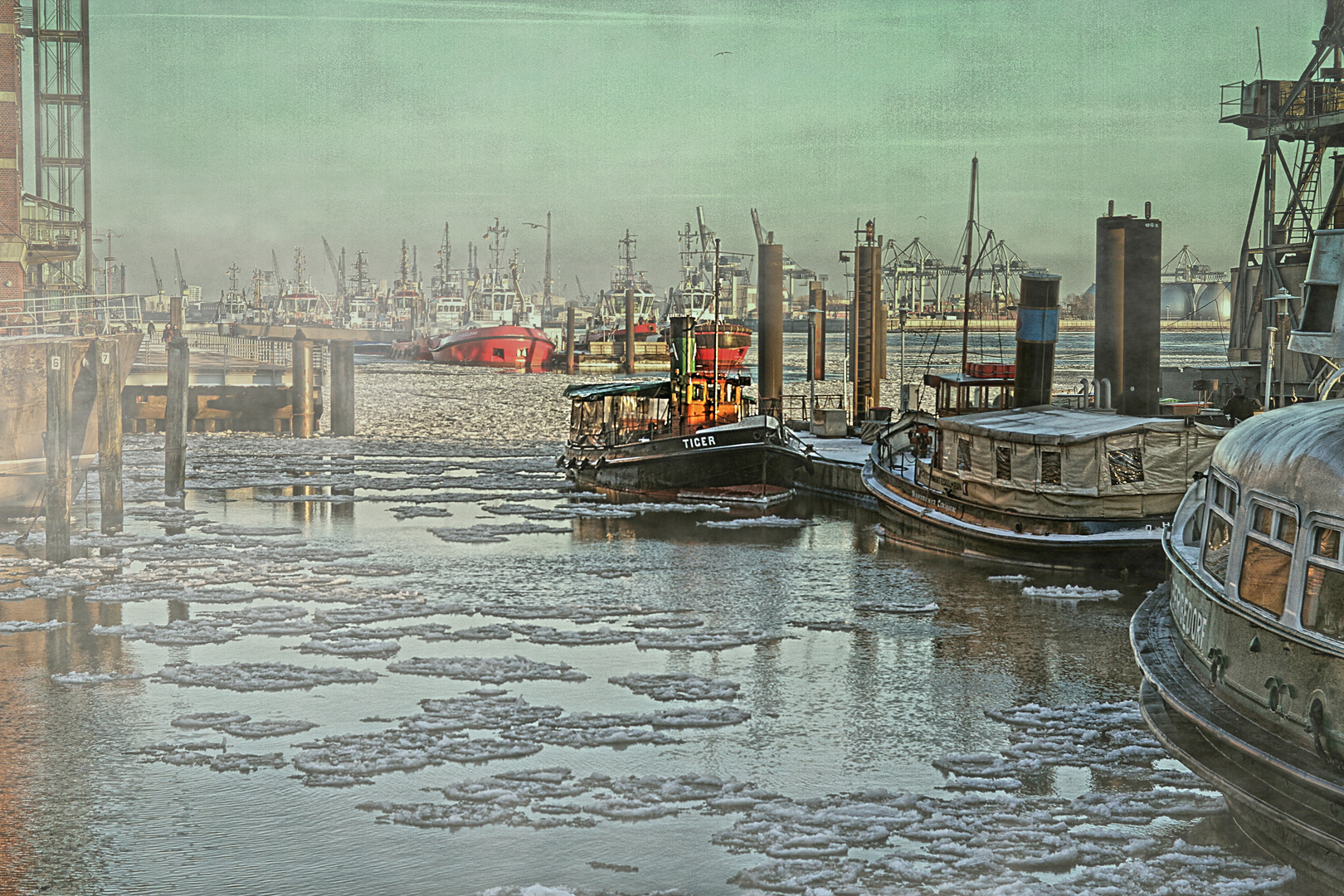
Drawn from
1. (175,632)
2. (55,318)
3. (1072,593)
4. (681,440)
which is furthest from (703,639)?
(55,318)

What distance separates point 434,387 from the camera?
9994 cm

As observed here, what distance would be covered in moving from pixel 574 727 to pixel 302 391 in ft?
144

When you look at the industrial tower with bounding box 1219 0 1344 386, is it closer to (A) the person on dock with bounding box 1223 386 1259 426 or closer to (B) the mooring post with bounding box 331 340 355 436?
(A) the person on dock with bounding box 1223 386 1259 426

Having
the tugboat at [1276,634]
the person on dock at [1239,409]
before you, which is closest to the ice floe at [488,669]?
the tugboat at [1276,634]

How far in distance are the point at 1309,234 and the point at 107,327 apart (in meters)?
46.0

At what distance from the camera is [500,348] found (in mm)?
131375

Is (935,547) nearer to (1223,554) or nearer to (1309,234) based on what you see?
(1223,554)

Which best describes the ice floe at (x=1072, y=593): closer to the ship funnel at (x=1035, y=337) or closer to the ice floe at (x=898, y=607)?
the ice floe at (x=898, y=607)

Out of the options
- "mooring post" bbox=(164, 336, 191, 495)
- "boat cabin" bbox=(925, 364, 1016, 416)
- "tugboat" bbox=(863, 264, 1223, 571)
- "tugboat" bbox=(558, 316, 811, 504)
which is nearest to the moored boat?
"tugboat" bbox=(863, 264, 1223, 571)

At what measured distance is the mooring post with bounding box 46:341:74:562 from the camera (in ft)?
76.2

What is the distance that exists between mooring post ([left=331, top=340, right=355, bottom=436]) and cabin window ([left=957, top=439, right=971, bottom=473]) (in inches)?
1307

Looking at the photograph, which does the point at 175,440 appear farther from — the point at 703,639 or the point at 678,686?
the point at 678,686

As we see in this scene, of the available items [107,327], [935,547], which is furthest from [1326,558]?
[107,327]

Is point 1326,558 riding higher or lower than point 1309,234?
lower
